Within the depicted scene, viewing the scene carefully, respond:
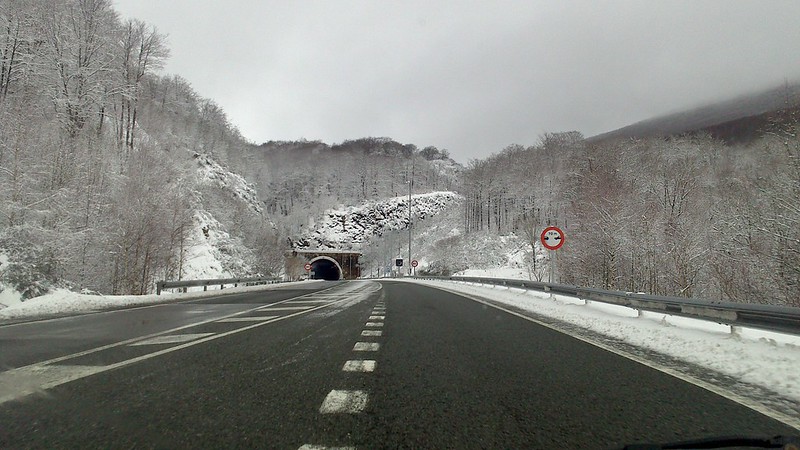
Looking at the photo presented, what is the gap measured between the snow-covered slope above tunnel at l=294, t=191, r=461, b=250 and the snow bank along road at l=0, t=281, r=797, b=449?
124m

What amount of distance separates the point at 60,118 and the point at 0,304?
13200 millimetres

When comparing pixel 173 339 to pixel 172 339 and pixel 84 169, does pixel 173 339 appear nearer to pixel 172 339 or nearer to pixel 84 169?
pixel 172 339

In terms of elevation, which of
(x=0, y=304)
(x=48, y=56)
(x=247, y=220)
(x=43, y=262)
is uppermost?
(x=48, y=56)

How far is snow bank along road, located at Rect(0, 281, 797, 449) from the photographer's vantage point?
2848 mm

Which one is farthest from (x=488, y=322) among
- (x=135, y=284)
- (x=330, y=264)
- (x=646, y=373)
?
(x=330, y=264)

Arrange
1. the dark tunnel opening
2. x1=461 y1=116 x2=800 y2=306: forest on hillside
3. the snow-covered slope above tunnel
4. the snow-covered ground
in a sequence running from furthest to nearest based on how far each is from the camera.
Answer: the snow-covered slope above tunnel < the dark tunnel opening < x1=461 y1=116 x2=800 y2=306: forest on hillside < the snow-covered ground

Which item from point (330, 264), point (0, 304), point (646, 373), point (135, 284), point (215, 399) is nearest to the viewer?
point (215, 399)

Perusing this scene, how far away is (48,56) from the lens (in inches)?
1005

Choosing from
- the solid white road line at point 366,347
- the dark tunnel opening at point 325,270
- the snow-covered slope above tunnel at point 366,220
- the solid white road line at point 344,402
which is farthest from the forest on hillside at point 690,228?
the snow-covered slope above tunnel at point 366,220

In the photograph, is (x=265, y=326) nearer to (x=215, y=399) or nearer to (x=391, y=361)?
(x=391, y=361)

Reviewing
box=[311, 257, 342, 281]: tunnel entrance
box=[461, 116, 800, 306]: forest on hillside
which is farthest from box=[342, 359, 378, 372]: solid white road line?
box=[311, 257, 342, 281]: tunnel entrance

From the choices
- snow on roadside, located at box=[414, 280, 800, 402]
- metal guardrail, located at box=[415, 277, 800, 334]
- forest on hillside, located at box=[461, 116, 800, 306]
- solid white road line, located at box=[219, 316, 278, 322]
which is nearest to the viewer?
snow on roadside, located at box=[414, 280, 800, 402]

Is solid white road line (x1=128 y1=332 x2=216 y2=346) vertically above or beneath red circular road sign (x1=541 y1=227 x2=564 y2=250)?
beneath

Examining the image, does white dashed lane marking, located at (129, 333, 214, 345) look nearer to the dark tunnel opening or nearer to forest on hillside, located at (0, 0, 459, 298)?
forest on hillside, located at (0, 0, 459, 298)
